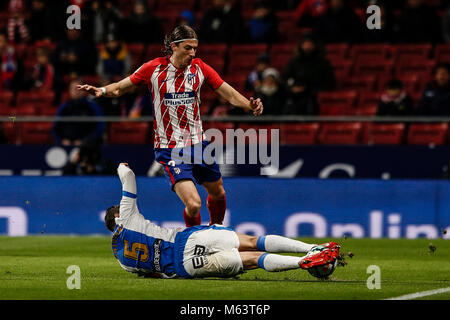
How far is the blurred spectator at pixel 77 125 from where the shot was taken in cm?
1641

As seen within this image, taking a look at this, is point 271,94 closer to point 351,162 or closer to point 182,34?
point 351,162

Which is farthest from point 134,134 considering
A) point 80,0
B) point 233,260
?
point 233,260

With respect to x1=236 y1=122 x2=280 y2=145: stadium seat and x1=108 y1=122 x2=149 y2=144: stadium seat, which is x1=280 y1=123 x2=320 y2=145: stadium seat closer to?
x1=236 y1=122 x2=280 y2=145: stadium seat

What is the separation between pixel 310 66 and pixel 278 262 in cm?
936

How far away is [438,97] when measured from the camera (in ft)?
54.1

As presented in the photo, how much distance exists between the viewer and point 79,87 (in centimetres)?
1003

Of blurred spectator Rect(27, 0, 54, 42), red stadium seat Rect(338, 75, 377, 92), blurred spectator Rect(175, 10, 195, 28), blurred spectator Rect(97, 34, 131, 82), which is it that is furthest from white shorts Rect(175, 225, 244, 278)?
blurred spectator Rect(27, 0, 54, 42)

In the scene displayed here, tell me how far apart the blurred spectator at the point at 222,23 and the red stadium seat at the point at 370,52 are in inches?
101

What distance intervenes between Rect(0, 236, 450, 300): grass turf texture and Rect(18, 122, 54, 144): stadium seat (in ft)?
14.1

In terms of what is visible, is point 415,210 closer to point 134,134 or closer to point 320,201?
point 320,201

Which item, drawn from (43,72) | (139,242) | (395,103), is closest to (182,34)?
(139,242)

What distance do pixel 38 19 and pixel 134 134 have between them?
5.78 metres

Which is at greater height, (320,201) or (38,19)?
(38,19)
